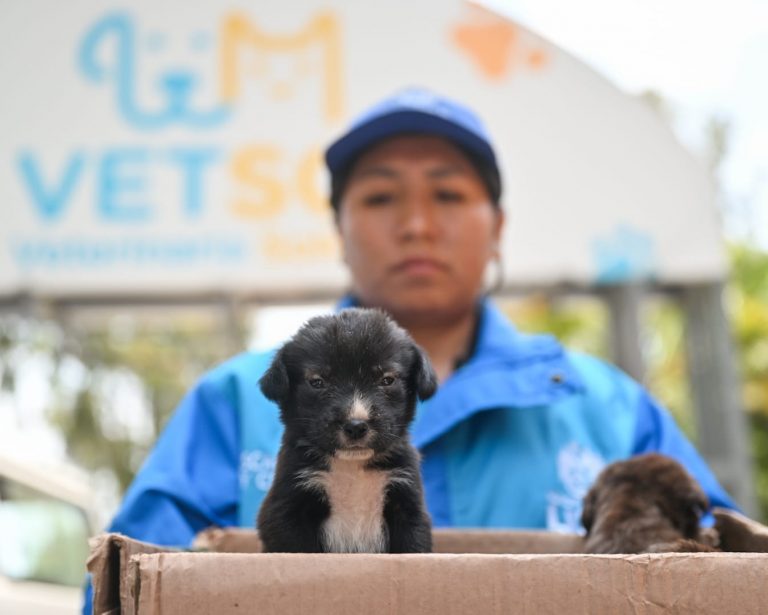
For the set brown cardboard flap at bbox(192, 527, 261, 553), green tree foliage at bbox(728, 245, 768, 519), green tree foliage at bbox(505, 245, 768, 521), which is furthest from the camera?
green tree foliage at bbox(728, 245, 768, 519)

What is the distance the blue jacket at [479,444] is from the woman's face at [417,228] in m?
0.29

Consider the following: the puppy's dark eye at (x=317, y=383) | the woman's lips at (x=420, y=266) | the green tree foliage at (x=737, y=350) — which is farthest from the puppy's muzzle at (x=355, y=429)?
the green tree foliage at (x=737, y=350)

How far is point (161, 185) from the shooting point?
5.31 metres

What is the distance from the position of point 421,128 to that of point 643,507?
152cm

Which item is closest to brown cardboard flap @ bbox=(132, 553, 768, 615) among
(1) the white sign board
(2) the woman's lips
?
(2) the woman's lips

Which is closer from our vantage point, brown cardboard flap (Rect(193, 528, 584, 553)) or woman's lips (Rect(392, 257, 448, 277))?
brown cardboard flap (Rect(193, 528, 584, 553))

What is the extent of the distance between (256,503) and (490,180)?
1.42 meters

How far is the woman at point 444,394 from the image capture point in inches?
102

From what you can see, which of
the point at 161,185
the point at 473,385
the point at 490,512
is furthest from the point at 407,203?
the point at 161,185

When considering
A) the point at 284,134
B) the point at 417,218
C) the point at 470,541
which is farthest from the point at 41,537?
the point at 470,541

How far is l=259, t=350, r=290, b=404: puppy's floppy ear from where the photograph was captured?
1.74m

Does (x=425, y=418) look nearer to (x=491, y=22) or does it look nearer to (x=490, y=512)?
(x=490, y=512)

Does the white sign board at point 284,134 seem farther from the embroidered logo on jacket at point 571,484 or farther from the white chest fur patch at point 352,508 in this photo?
the white chest fur patch at point 352,508

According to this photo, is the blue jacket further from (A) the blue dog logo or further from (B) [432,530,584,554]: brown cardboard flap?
(A) the blue dog logo
